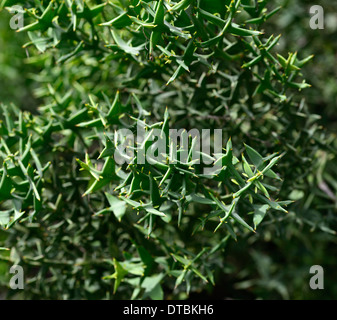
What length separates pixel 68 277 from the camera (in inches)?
41.0

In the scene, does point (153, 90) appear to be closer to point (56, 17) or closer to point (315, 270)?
point (56, 17)

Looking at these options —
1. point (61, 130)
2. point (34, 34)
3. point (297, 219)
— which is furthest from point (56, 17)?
point (297, 219)

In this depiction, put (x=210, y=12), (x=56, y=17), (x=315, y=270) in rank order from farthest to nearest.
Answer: (x=315, y=270) → (x=56, y=17) → (x=210, y=12)

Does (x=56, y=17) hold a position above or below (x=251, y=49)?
above

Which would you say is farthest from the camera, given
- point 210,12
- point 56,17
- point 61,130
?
point 61,130

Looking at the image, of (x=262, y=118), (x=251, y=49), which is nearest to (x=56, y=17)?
(x=251, y=49)

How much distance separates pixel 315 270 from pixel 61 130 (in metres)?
0.84

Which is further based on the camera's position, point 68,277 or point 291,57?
point 68,277

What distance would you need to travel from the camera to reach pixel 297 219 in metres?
1.00

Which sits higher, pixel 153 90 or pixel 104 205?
pixel 153 90

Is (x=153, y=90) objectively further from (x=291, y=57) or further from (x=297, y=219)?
(x=297, y=219)
